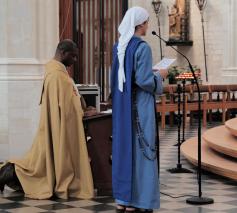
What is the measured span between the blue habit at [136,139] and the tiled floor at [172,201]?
49cm

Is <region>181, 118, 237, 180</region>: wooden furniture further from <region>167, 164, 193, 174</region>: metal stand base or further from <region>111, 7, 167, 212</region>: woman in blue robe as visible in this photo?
<region>111, 7, 167, 212</region>: woman in blue robe

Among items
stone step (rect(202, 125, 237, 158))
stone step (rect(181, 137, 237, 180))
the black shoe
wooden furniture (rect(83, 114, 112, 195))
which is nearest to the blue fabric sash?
wooden furniture (rect(83, 114, 112, 195))

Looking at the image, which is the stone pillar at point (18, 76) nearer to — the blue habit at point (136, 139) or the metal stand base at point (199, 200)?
the metal stand base at point (199, 200)

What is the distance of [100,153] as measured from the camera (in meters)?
6.69

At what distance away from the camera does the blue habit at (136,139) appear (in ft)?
17.4

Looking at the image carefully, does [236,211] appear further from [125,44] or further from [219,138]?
[219,138]

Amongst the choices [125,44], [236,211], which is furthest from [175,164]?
[125,44]

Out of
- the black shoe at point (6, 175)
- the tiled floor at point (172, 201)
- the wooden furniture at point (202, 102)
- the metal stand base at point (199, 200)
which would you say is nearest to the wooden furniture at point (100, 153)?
the tiled floor at point (172, 201)

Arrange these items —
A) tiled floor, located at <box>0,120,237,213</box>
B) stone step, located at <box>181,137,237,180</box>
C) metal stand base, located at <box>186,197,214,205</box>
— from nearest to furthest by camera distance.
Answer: tiled floor, located at <box>0,120,237,213</box> < metal stand base, located at <box>186,197,214,205</box> < stone step, located at <box>181,137,237,180</box>

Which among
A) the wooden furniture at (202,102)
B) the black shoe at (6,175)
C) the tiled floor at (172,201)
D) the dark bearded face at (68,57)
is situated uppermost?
the dark bearded face at (68,57)

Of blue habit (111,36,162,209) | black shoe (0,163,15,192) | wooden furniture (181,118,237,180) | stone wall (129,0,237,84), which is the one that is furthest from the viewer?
stone wall (129,0,237,84)

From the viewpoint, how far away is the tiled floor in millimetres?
5875

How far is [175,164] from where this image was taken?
29.1 ft

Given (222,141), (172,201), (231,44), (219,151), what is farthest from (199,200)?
(231,44)
